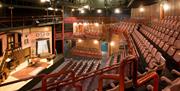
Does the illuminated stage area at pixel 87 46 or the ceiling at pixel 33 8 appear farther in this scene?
the ceiling at pixel 33 8

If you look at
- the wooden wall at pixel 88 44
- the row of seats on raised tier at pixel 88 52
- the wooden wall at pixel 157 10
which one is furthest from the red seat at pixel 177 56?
the wooden wall at pixel 88 44

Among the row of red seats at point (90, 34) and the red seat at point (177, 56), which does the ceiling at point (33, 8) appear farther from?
the red seat at point (177, 56)

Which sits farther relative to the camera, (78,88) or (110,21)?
(110,21)

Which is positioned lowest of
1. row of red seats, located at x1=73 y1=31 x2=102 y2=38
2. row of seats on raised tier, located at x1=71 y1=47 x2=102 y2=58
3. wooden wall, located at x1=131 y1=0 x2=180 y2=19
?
row of seats on raised tier, located at x1=71 y1=47 x2=102 y2=58

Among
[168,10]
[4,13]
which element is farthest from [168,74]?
[4,13]

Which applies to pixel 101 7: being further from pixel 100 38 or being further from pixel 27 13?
pixel 27 13

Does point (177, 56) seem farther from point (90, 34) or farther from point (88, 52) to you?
point (90, 34)

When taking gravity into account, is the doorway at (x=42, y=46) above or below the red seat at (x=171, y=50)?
below

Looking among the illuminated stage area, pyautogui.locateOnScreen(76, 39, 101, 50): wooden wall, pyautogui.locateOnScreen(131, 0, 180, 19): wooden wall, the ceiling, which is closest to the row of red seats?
the illuminated stage area

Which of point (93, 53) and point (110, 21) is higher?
point (110, 21)

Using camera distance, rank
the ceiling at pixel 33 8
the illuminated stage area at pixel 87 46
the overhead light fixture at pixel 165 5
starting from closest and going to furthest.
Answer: the illuminated stage area at pixel 87 46, the overhead light fixture at pixel 165 5, the ceiling at pixel 33 8

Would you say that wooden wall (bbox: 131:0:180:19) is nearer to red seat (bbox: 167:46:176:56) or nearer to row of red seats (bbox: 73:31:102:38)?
row of red seats (bbox: 73:31:102:38)

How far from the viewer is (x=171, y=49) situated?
5625mm

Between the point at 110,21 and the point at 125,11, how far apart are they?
199 inches
